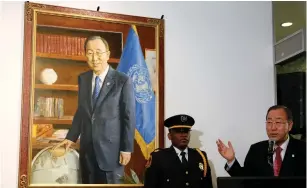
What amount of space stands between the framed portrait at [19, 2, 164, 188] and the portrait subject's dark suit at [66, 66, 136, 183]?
14mm

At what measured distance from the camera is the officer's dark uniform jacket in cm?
275

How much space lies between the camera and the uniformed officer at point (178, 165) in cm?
276

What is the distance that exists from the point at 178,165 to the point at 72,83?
3.06 ft

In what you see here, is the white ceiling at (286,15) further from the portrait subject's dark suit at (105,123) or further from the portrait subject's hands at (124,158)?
the portrait subject's hands at (124,158)

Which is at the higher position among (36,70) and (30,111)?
(36,70)

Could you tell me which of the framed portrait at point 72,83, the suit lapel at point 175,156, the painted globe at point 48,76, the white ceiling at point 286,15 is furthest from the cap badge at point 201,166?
the white ceiling at point 286,15

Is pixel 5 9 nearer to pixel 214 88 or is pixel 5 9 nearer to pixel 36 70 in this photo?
pixel 36 70

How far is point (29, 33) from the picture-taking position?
2.98m

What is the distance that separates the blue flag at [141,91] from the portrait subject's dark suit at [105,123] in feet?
0.15

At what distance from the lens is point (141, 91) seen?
320 cm

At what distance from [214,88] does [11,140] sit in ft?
5.03

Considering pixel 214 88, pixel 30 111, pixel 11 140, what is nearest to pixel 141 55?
pixel 214 88

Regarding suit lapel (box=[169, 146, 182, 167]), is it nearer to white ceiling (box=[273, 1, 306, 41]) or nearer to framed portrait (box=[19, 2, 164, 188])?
framed portrait (box=[19, 2, 164, 188])

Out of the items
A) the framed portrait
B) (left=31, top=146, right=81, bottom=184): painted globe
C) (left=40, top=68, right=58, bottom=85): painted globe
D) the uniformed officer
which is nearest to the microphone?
the uniformed officer
